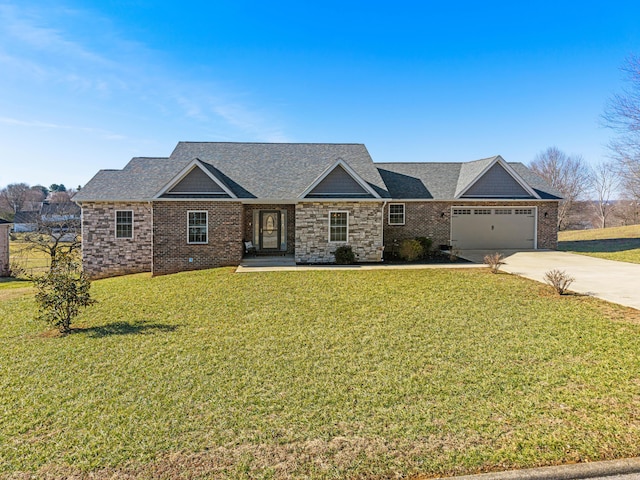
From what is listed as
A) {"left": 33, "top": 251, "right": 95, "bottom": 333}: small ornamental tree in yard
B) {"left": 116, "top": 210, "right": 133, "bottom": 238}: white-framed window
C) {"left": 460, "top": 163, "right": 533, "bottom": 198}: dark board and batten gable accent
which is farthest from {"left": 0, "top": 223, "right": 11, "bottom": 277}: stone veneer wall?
{"left": 460, "top": 163, "right": 533, "bottom": 198}: dark board and batten gable accent

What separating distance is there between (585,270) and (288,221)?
498 inches

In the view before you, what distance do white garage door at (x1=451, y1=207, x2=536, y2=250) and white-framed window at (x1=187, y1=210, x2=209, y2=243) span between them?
13.0 m

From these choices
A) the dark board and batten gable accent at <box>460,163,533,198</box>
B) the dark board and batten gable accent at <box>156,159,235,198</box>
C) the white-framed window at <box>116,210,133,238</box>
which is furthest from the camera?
the dark board and batten gable accent at <box>460,163,533,198</box>

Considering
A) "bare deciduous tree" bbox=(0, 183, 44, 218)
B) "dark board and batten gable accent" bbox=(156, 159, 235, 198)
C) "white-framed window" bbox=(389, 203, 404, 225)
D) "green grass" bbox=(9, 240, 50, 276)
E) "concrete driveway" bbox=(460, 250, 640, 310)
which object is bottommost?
"green grass" bbox=(9, 240, 50, 276)

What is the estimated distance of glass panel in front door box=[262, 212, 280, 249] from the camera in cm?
1980

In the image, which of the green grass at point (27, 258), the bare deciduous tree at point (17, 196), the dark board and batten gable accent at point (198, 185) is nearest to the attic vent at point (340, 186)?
the dark board and batten gable accent at point (198, 185)

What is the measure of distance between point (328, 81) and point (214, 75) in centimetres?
592

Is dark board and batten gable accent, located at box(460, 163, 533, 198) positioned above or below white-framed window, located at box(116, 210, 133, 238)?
above

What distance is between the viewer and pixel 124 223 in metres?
19.1

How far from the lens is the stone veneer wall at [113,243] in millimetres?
18922

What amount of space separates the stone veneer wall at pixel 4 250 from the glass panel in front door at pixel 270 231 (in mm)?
21093

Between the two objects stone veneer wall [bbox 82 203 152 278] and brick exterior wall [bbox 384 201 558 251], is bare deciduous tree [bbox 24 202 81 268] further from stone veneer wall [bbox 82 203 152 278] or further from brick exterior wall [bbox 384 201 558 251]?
brick exterior wall [bbox 384 201 558 251]

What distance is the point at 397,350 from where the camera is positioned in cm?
706

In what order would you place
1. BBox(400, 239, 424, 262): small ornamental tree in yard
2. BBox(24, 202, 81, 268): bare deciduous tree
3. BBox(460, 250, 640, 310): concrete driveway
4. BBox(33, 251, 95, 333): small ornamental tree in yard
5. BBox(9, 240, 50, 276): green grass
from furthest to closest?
BBox(9, 240, 50, 276): green grass, BBox(24, 202, 81, 268): bare deciduous tree, BBox(400, 239, 424, 262): small ornamental tree in yard, BBox(460, 250, 640, 310): concrete driveway, BBox(33, 251, 95, 333): small ornamental tree in yard
